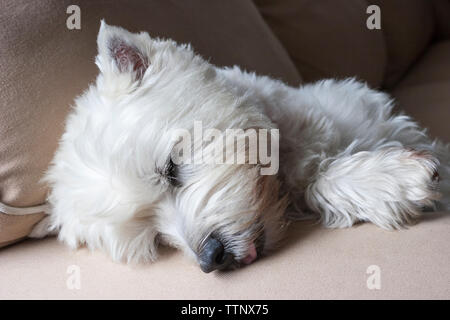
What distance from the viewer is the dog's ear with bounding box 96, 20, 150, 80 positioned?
1.19m

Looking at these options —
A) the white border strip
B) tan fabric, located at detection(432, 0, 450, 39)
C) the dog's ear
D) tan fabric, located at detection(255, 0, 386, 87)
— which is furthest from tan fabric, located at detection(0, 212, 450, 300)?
tan fabric, located at detection(432, 0, 450, 39)

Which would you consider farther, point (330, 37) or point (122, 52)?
point (330, 37)

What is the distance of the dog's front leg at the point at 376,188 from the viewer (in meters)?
1.17

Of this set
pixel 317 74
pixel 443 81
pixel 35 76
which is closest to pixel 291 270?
pixel 35 76

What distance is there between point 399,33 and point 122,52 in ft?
5.78

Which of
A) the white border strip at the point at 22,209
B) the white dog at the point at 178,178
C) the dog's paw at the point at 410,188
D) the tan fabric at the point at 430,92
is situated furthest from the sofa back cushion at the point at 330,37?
the white border strip at the point at 22,209

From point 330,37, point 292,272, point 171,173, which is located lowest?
point 292,272

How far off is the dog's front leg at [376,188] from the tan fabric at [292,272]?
3 cm

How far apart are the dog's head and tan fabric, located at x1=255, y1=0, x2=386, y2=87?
1.04m

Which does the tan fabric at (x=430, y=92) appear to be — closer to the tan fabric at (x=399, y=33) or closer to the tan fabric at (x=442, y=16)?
the tan fabric at (x=399, y=33)

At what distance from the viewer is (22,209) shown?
49.3 inches

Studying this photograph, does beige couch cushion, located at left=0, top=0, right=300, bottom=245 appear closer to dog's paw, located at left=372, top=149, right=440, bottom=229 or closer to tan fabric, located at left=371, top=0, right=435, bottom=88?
dog's paw, located at left=372, top=149, right=440, bottom=229

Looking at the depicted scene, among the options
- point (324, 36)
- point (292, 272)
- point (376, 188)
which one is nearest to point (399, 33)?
point (324, 36)

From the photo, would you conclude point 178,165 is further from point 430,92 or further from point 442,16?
point 442,16
